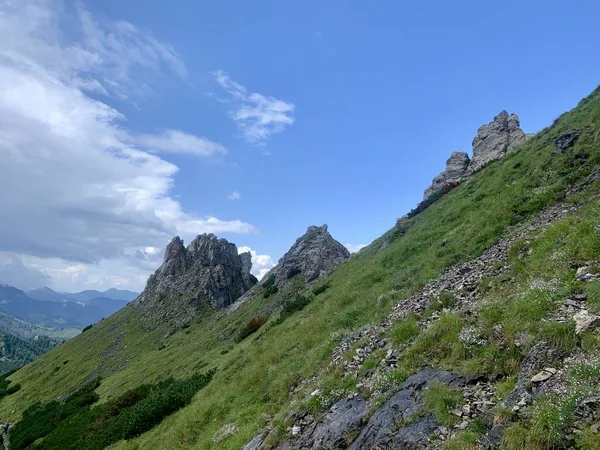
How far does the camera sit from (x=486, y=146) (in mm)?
63125

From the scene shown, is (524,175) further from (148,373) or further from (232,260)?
(232,260)

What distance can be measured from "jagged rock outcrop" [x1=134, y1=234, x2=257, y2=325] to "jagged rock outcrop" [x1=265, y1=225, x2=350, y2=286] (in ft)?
69.5

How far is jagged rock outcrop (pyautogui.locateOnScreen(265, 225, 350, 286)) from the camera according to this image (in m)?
65.5

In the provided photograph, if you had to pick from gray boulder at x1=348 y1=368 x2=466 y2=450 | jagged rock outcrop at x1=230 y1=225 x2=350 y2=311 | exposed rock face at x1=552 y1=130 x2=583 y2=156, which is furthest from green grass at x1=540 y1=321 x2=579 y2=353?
jagged rock outcrop at x1=230 y1=225 x2=350 y2=311

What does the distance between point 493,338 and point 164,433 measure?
2165 centimetres

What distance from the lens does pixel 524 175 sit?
93.6ft

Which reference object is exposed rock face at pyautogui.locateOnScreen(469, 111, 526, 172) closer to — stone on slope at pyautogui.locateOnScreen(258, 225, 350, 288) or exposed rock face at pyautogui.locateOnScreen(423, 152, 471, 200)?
exposed rock face at pyautogui.locateOnScreen(423, 152, 471, 200)

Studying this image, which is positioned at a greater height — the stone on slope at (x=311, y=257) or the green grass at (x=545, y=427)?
the stone on slope at (x=311, y=257)

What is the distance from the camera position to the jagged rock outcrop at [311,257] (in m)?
65.5

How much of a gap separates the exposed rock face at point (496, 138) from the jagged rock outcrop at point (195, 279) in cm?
6181

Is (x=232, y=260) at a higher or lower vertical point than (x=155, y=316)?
higher

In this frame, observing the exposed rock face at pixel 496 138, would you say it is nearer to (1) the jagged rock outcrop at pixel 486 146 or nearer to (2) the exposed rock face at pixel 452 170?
(1) the jagged rock outcrop at pixel 486 146

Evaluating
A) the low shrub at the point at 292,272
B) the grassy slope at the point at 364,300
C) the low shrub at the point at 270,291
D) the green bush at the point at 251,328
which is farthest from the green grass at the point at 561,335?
the low shrub at the point at 292,272

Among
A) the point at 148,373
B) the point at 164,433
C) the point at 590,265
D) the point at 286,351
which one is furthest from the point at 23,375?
the point at 590,265
